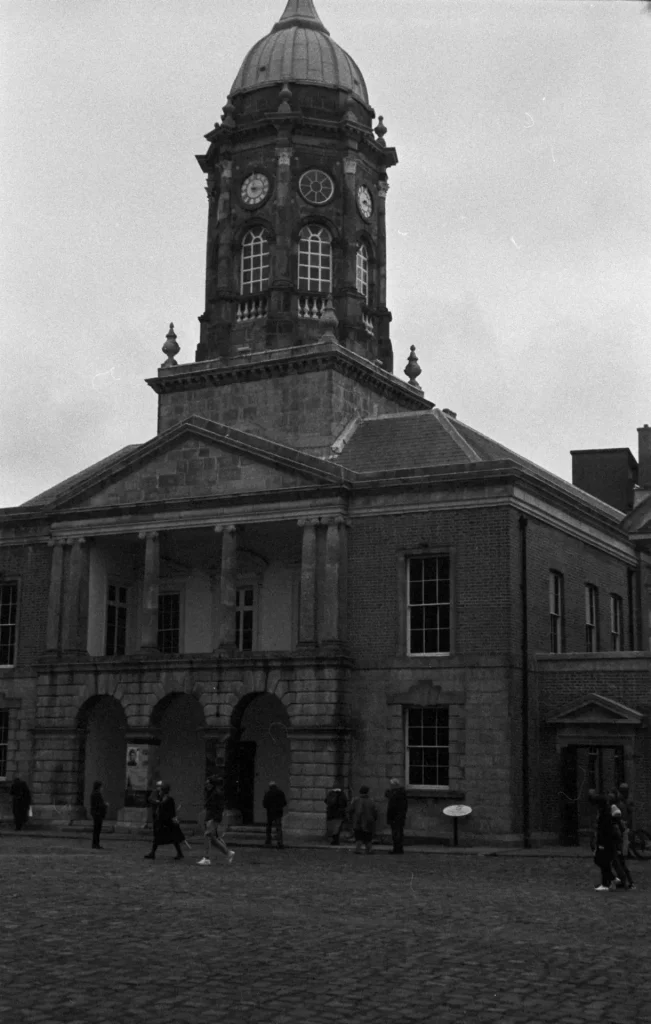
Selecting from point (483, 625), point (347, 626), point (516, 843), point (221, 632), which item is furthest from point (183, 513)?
point (516, 843)

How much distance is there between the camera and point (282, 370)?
41.0 meters

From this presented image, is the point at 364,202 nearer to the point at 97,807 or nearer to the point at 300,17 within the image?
the point at 300,17

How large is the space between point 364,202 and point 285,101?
4066 mm

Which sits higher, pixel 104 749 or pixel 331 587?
pixel 331 587

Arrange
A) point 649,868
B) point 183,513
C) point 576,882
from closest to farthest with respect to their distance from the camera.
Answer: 1. point 576,882
2. point 649,868
3. point 183,513

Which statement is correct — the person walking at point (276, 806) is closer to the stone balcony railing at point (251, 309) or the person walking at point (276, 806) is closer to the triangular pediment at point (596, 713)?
the triangular pediment at point (596, 713)

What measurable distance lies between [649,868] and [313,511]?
45.3 ft

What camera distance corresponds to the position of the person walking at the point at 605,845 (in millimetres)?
20094

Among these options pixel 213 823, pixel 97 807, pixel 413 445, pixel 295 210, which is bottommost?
pixel 213 823

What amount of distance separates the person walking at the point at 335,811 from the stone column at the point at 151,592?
7.40m

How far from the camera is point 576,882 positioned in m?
21.8

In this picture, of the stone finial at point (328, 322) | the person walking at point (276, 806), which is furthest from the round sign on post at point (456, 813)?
the stone finial at point (328, 322)

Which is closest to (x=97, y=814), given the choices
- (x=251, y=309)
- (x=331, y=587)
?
(x=331, y=587)

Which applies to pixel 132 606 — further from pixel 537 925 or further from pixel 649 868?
pixel 537 925
